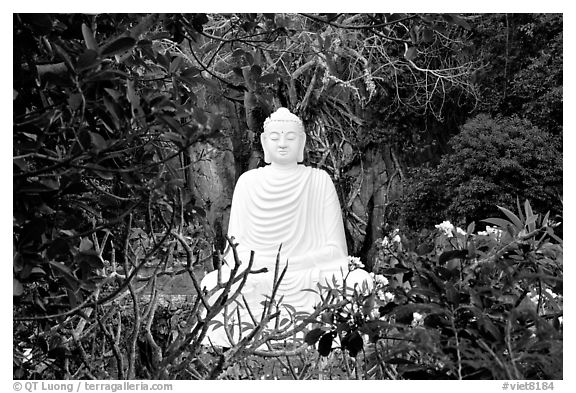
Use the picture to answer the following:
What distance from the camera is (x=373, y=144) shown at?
8.20m

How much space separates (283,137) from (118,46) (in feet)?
13.5

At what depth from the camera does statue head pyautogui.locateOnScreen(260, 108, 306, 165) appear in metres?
5.43

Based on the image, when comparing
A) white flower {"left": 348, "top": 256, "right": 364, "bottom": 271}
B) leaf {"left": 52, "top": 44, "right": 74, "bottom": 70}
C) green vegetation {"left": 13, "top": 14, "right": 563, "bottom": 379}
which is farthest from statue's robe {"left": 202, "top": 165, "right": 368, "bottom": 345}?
leaf {"left": 52, "top": 44, "right": 74, "bottom": 70}

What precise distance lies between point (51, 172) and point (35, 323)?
29.5 inches

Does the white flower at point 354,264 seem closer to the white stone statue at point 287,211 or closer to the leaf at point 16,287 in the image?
the leaf at point 16,287

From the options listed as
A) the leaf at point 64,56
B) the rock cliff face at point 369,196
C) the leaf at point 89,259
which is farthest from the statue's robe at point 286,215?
the leaf at point 64,56

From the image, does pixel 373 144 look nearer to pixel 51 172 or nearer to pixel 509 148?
→ pixel 509 148

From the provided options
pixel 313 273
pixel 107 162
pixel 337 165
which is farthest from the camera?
pixel 337 165

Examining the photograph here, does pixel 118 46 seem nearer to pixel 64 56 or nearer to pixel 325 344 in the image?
pixel 64 56

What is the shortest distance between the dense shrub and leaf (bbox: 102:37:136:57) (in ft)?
18.9

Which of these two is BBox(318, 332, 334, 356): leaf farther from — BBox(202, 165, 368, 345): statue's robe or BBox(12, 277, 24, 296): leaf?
BBox(202, 165, 368, 345): statue's robe

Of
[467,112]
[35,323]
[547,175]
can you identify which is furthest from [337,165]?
[35,323]

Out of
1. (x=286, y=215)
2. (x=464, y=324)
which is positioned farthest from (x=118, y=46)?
(x=286, y=215)

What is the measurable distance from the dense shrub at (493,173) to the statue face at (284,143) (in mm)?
2074
